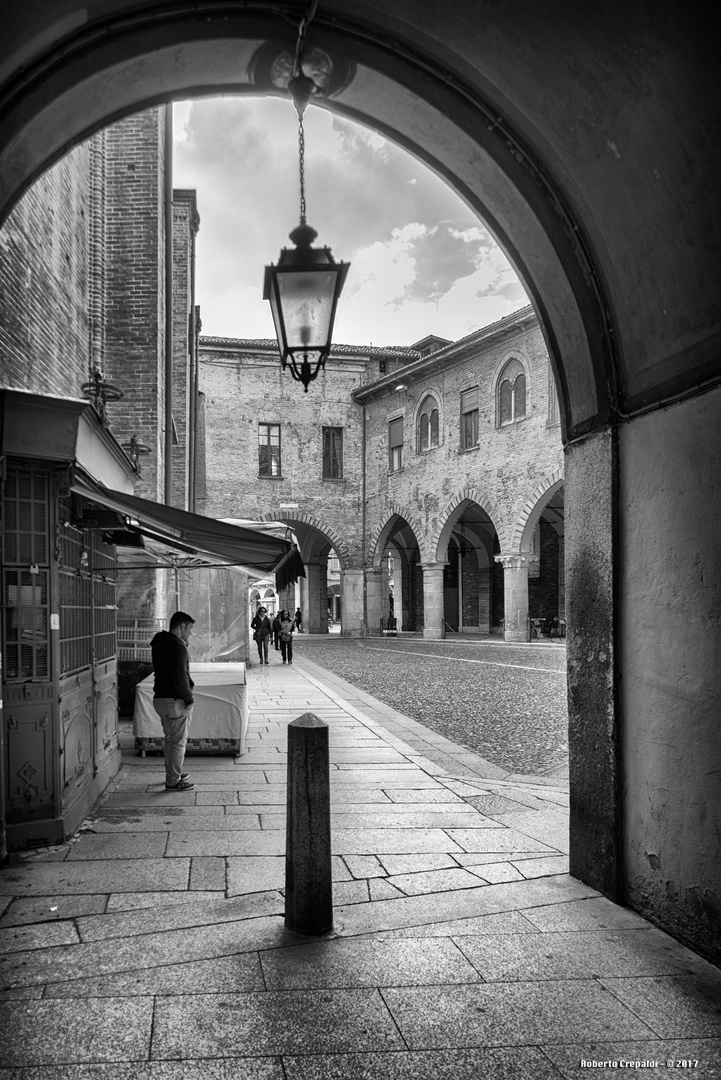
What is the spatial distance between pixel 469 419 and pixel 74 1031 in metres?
25.8

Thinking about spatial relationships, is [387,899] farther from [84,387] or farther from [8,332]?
[84,387]

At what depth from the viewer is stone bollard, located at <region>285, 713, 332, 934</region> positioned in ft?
11.5

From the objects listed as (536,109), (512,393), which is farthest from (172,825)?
(512,393)

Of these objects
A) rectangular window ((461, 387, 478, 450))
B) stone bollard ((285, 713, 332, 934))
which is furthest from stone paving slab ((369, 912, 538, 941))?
rectangular window ((461, 387, 478, 450))

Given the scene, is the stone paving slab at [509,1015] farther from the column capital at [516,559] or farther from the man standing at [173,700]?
the column capital at [516,559]

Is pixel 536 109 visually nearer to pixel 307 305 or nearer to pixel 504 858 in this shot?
pixel 307 305

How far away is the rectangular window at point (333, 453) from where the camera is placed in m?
32.7

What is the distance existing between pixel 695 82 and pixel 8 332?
18.4 ft

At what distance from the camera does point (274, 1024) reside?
2.72 meters

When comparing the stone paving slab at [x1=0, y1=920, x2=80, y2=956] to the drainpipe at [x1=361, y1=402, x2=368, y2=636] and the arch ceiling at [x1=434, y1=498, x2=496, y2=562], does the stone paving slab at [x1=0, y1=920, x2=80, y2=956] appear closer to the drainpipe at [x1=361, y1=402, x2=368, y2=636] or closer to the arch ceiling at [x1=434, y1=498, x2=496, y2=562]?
the arch ceiling at [x1=434, y1=498, x2=496, y2=562]

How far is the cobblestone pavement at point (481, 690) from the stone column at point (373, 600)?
763 centimetres

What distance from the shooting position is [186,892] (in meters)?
4.10

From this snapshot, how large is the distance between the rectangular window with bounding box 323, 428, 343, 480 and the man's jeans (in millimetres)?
26447

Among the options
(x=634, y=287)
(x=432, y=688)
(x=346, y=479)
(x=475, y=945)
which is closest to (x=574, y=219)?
(x=634, y=287)
